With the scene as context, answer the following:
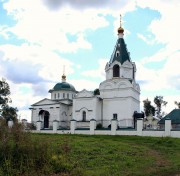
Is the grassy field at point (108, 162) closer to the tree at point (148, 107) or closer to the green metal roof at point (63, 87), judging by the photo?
the green metal roof at point (63, 87)

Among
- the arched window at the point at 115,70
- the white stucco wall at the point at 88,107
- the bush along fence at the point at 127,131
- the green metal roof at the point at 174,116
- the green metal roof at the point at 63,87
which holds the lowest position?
the bush along fence at the point at 127,131

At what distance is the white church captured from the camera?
36.3 metres

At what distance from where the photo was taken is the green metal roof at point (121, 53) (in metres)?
38.4

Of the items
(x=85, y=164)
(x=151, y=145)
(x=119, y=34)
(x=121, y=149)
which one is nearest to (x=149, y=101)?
(x=119, y=34)

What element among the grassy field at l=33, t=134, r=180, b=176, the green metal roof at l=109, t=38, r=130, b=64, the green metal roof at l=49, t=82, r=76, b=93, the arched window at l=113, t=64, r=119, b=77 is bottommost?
the grassy field at l=33, t=134, r=180, b=176

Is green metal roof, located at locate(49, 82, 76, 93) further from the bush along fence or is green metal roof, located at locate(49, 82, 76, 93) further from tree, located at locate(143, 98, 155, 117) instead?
the bush along fence

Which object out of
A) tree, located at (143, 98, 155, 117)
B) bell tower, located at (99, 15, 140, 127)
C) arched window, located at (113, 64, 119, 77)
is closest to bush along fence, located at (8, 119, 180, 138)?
bell tower, located at (99, 15, 140, 127)

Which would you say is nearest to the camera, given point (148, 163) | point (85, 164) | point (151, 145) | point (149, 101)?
point (85, 164)

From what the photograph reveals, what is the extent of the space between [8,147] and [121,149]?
6551mm

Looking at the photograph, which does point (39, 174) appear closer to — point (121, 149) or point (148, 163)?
point (148, 163)

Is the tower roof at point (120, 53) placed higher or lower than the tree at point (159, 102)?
higher

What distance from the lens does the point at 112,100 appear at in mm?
37219

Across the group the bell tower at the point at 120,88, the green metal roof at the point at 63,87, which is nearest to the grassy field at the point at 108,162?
the bell tower at the point at 120,88

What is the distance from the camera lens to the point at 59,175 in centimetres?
1021
